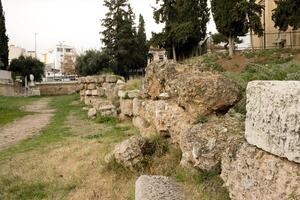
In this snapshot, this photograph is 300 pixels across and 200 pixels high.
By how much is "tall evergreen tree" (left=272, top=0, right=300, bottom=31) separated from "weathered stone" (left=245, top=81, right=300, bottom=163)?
23961 mm

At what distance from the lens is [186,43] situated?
121ft

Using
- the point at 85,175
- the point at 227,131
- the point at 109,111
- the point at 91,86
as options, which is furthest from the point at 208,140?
the point at 91,86

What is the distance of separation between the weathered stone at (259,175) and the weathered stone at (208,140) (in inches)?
26.7

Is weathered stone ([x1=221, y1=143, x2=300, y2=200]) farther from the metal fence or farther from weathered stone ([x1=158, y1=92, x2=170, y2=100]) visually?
the metal fence

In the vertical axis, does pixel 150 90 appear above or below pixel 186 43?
below

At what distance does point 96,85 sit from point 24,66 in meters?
34.7

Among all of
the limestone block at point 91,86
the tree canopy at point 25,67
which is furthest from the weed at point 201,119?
the tree canopy at point 25,67

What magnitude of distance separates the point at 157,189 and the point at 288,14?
25.5 meters

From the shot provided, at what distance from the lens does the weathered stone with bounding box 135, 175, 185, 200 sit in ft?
15.1

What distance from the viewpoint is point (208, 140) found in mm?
5320

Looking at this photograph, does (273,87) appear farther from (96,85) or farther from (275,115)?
(96,85)

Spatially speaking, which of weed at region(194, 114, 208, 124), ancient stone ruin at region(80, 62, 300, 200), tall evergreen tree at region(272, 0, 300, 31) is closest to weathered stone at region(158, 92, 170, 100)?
ancient stone ruin at region(80, 62, 300, 200)

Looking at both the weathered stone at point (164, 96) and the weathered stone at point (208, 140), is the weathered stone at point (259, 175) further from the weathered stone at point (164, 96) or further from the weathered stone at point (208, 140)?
the weathered stone at point (164, 96)

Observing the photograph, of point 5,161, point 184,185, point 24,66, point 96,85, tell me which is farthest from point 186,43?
point 184,185
